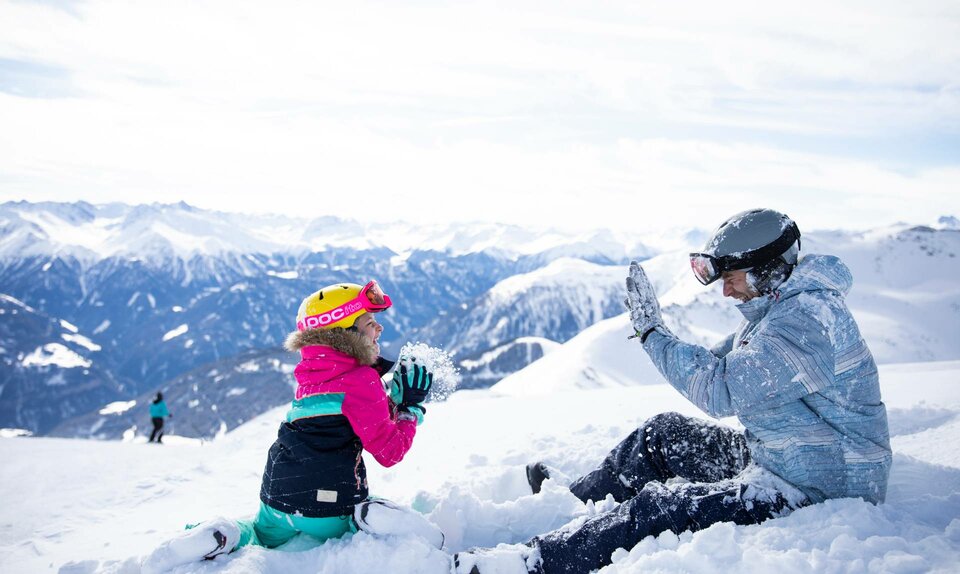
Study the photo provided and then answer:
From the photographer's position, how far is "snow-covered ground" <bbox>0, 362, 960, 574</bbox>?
3395 mm

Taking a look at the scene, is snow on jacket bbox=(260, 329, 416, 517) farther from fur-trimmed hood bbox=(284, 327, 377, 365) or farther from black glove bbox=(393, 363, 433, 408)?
black glove bbox=(393, 363, 433, 408)

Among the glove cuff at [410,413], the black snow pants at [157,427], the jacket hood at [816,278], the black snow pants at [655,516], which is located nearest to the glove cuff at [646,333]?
the jacket hood at [816,278]

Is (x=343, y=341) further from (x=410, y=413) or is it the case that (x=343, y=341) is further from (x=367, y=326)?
(x=410, y=413)

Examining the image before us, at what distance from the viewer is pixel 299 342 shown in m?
4.71

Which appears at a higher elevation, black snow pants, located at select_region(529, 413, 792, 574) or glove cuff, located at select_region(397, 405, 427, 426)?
glove cuff, located at select_region(397, 405, 427, 426)

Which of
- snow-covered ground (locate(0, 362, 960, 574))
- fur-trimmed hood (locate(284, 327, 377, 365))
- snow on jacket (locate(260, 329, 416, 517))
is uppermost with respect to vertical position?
fur-trimmed hood (locate(284, 327, 377, 365))

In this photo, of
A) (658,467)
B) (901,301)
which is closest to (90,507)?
(658,467)

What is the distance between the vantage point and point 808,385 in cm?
364

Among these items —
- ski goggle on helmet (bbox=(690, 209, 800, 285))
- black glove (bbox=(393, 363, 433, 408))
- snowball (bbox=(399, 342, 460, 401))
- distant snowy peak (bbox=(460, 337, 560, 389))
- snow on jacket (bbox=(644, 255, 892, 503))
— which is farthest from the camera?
distant snowy peak (bbox=(460, 337, 560, 389))

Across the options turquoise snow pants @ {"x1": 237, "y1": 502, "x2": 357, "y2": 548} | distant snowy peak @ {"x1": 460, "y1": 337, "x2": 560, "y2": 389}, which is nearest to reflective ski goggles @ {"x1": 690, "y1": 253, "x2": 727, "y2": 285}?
turquoise snow pants @ {"x1": 237, "y1": 502, "x2": 357, "y2": 548}

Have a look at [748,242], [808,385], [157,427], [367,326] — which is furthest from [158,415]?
[808,385]

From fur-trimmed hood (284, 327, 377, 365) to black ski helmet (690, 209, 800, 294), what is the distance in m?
2.49

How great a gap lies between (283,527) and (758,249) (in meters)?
3.88

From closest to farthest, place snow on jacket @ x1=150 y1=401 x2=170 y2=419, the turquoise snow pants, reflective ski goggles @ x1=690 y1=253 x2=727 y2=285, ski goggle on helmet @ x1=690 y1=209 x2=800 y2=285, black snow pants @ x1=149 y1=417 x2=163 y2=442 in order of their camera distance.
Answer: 1. ski goggle on helmet @ x1=690 y1=209 x2=800 y2=285
2. reflective ski goggles @ x1=690 y1=253 x2=727 y2=285
3. the turquoise snow pants
4. snow on jacket @ x1=150 y1=401 x2=170 y2=419
5. black snow pants @ x1=149 y1=417 x2=163 y2=442
